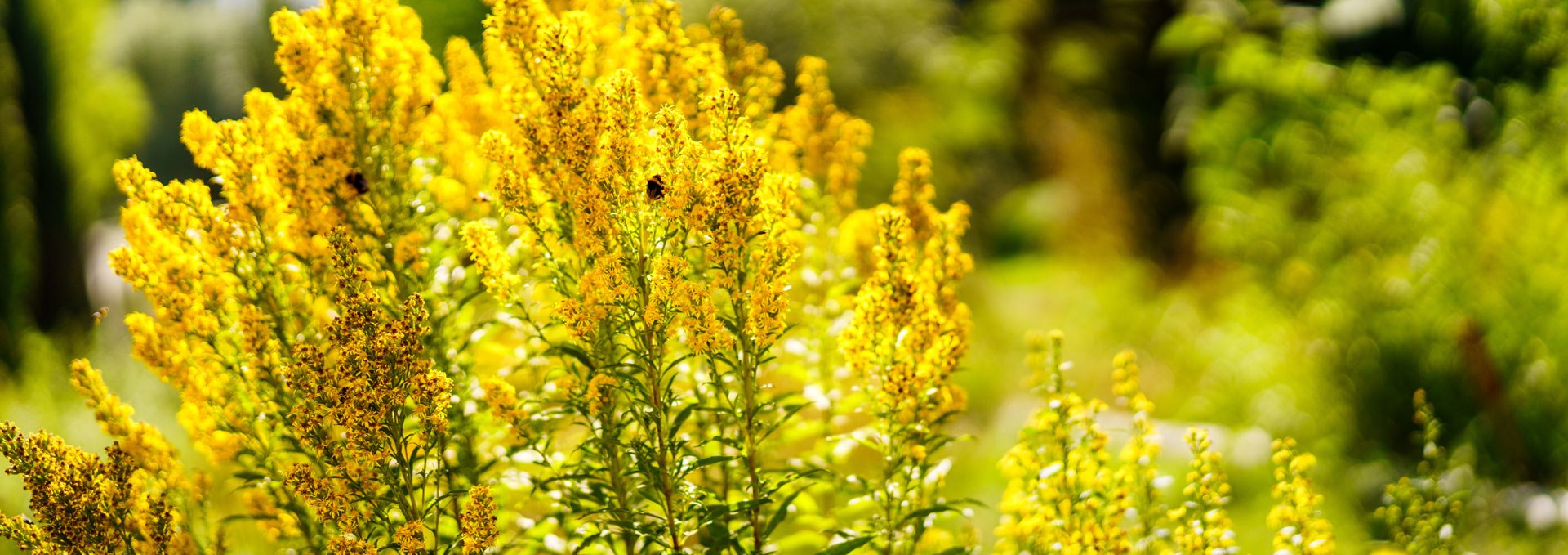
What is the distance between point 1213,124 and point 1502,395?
3788 mm

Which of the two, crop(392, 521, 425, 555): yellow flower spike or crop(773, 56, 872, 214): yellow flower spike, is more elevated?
crop(773, 56, 872, 214): yellow flower spike

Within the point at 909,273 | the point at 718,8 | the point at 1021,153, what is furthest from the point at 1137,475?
the point at 1021,153

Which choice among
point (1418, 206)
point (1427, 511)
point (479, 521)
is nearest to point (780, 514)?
point (479, 521)

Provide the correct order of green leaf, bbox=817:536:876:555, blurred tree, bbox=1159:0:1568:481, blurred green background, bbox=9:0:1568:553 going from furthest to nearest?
blurred green background, bbox=9:0:1568:553
blurred tree, bbox=1159:0:1568:481
green leaf, bbox=817:536:876:555

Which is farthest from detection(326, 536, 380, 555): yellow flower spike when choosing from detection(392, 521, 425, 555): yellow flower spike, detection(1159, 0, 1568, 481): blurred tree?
detection(1159, 0, 1568, 481): blurred tree

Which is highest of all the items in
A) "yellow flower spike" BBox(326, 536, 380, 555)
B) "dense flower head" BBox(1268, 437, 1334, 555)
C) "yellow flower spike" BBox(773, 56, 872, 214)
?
"yellow flower spike" BBox(773, 56, 872, 214)

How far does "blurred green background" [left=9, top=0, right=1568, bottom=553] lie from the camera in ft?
20.5

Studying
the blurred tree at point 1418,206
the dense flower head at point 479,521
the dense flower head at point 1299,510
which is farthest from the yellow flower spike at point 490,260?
the blurred tree at point 1418,206

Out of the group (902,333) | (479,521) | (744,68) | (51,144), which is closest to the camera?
(479,521)

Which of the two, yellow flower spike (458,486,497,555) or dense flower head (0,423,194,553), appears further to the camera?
dense flower head (0,423,194,553)

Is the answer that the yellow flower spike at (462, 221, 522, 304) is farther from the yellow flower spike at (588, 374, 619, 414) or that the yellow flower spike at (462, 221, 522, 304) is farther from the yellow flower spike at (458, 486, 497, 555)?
the yellow flower spike at (458, 486, 497, 555)

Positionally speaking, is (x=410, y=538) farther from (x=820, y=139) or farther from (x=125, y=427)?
(x=820, y=139)

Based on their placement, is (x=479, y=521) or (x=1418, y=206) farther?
(x=1418, y=206)

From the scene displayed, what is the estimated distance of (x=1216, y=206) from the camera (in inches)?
365
